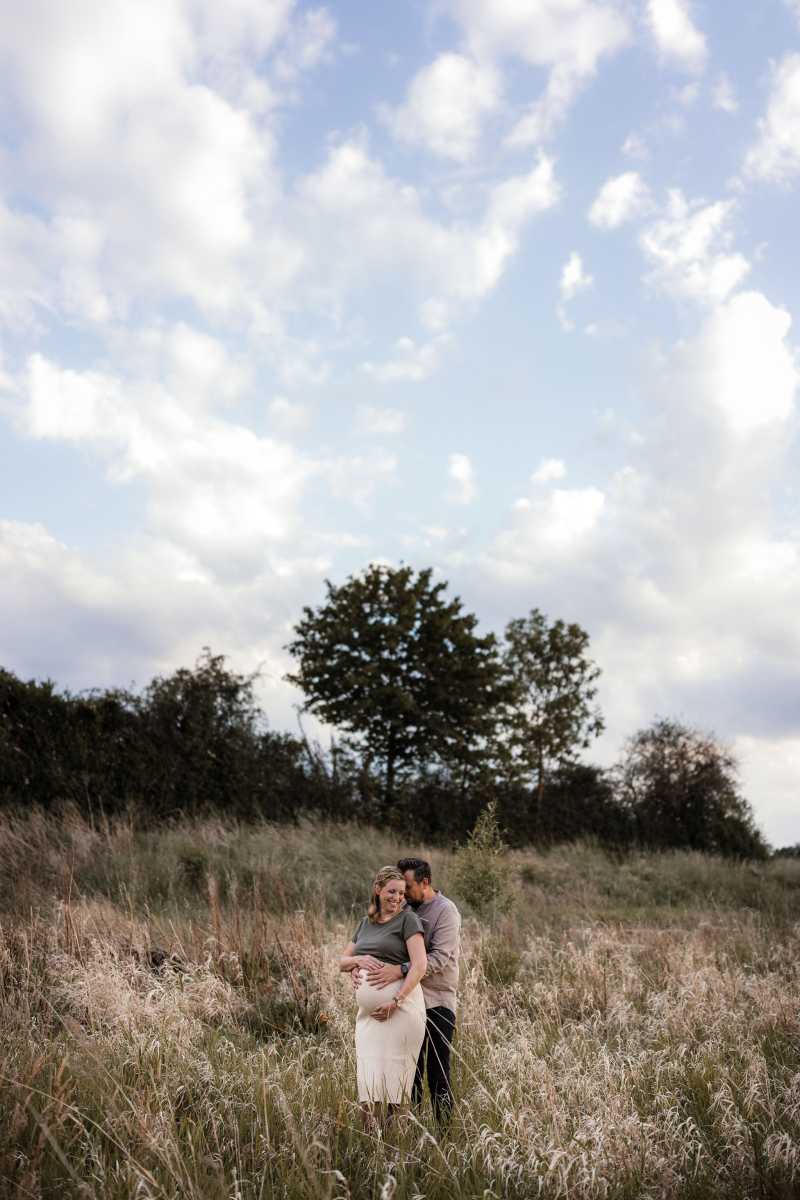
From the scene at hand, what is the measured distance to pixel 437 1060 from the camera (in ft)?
14.8

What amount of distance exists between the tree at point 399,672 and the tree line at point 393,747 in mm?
54

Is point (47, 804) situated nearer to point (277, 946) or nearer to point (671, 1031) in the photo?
point (277, 946)

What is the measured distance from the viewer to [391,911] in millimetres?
4516

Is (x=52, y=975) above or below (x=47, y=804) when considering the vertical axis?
below

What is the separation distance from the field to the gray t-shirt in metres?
0.68

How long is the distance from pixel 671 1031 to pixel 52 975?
4.45m

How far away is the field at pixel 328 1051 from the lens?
3.49 metres

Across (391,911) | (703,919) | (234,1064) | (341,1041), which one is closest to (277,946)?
(341,1041)

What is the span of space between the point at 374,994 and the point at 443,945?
641 mm

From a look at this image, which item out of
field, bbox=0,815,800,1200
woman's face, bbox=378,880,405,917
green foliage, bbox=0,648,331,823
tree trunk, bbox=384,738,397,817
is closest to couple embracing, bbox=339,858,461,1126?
woman's face, bbox=378,880,405,917

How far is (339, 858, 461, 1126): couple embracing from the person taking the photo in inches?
159

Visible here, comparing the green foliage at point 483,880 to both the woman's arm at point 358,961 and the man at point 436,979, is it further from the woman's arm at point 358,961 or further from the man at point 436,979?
the woman's arm at point 358,961

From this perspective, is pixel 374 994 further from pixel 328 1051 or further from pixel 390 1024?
pixel 328 1051

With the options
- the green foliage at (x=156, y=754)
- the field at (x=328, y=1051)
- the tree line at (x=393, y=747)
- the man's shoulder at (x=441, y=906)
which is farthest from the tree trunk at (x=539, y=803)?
the man's shoulder at (x=441, y=906)
